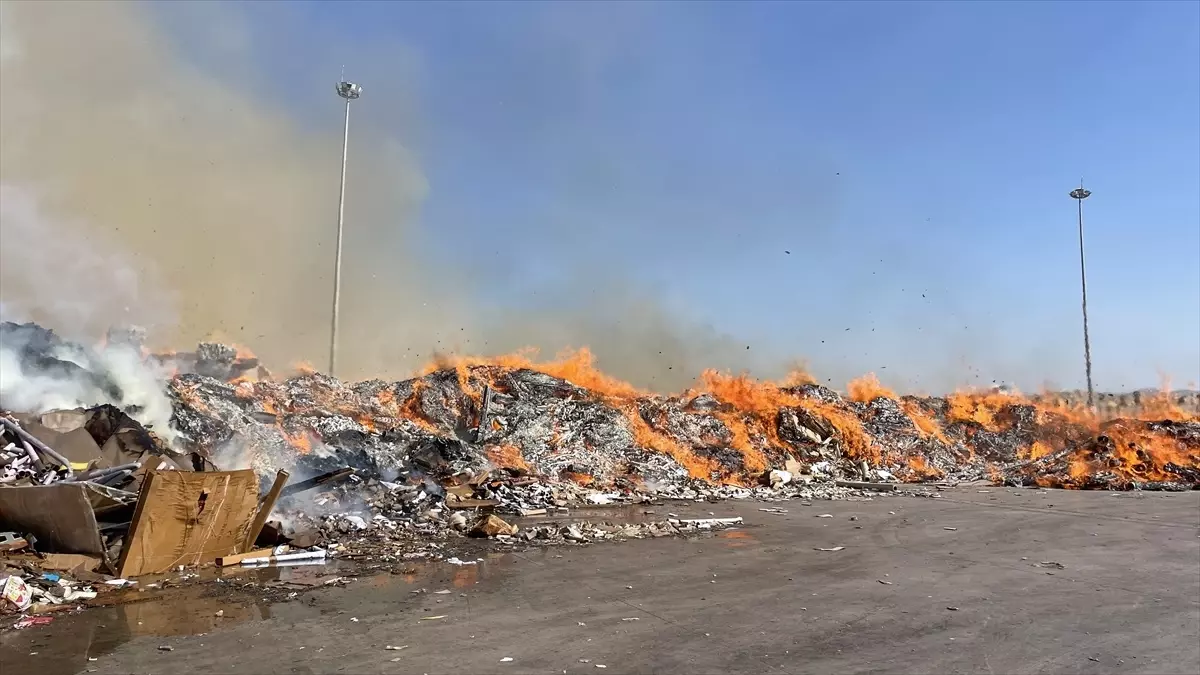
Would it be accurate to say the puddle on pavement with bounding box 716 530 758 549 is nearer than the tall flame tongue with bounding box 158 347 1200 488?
Yes

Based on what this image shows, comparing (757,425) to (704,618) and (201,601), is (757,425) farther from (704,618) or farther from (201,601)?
(201,601)

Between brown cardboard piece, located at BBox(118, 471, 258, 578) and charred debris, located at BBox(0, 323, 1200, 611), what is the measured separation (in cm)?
2

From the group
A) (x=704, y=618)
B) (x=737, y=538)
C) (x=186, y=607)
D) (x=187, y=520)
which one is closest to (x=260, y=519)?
(x=187, y=520)

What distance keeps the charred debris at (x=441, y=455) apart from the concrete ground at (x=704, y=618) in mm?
1323

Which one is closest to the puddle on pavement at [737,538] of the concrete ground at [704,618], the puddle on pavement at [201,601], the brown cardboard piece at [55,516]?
the concrete ground at [704,618]

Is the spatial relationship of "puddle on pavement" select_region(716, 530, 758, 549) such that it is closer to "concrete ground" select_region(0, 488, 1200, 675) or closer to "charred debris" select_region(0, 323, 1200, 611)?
"concrete ground" select_region(0, 488, 1200, 675)

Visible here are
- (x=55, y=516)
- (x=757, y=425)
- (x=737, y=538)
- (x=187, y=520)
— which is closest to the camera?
(x=55, y=516)

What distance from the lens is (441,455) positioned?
14898 mm

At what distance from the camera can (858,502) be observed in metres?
14.4

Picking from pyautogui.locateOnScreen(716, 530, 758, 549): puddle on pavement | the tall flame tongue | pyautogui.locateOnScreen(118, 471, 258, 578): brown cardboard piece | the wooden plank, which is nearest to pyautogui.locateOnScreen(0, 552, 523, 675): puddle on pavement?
pyautogui.locateOnScreen(118, 471, 258, 578): brown cardboard piece

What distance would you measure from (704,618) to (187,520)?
517 centimetres

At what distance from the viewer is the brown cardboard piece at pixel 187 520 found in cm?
654

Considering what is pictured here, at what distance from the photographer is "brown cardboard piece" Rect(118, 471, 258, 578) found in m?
6.54

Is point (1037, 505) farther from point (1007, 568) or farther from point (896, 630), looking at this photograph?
point (896, 630)
